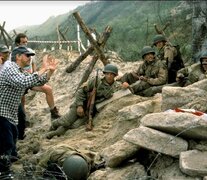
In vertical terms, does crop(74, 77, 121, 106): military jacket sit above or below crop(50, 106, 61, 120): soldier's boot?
above

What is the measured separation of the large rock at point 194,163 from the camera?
4794mm

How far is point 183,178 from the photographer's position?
16.3 feet

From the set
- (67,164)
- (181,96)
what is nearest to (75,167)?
(67,164)

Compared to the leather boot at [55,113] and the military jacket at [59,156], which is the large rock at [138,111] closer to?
the military jacket at [59,156]

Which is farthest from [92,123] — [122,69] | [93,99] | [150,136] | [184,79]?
[122,69]

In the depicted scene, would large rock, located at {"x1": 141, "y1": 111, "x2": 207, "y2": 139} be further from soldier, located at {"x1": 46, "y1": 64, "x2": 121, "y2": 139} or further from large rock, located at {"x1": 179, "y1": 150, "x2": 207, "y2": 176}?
soldier, located at {"x1": 46, "y1": 64, "x2": 121, "y2": 139}

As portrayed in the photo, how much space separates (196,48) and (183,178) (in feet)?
18.8

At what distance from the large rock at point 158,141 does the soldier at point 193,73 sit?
95.1 inches

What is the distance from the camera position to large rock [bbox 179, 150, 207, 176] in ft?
15.7

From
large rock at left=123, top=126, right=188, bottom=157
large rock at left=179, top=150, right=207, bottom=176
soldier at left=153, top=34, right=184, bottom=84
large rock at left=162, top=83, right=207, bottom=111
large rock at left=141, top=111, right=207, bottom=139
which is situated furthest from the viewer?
soldier at left=153, top=34, right=184, bottom=84

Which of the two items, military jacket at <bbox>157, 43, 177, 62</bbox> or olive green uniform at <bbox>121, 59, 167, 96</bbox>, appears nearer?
olive green uniform at <bbox>121, 59, 167, 96</bbox>

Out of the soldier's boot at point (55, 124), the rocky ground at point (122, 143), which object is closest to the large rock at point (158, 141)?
the rocky ground at point (122, 143)

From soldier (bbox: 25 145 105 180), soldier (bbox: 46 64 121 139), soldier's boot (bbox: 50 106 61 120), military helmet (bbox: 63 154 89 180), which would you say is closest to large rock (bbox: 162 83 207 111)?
soldier (bbox: 25 145 105 180)

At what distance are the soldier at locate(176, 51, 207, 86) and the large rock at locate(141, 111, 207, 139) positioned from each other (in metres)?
2.32
